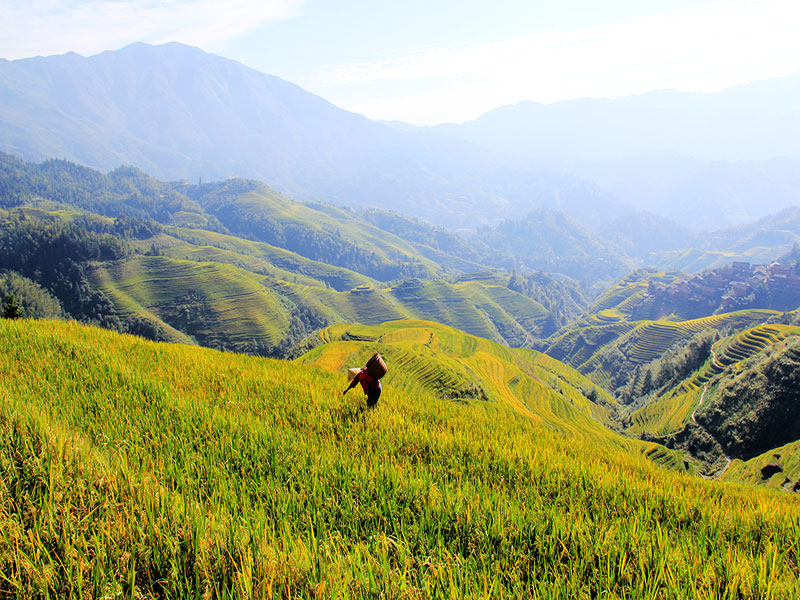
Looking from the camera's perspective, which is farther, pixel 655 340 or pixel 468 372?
pixel 655 340

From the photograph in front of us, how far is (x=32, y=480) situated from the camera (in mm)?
2889

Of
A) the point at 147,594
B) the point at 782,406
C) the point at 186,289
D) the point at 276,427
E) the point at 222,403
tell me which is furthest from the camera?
the point at 186,289

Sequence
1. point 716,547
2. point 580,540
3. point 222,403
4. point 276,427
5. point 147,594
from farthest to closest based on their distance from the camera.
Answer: point 222,403 → point 276,427 → point 716,547 → point 580,540 → point 147,594

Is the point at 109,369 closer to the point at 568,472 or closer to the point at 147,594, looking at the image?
the point at 147,594

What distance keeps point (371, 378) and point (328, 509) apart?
2.18 m

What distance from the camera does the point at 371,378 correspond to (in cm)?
515

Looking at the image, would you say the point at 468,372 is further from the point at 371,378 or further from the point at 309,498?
the point at 309,498

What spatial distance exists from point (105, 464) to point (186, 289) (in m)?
212

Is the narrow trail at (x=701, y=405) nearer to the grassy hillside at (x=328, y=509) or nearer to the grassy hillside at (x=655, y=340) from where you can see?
the grassy hillside at (x=328, y=509)

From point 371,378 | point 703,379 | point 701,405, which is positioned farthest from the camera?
point 703,379

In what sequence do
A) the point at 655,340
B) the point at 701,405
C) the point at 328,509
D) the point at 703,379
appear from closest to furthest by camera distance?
the point at 328,509 → the point at 701,405 → the point at 703,379 → the point at 655,340

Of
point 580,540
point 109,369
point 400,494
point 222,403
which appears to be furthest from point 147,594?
point 109,369

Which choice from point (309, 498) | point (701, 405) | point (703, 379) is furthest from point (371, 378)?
point (703, 379)

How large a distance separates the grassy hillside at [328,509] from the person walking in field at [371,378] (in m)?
0.25
